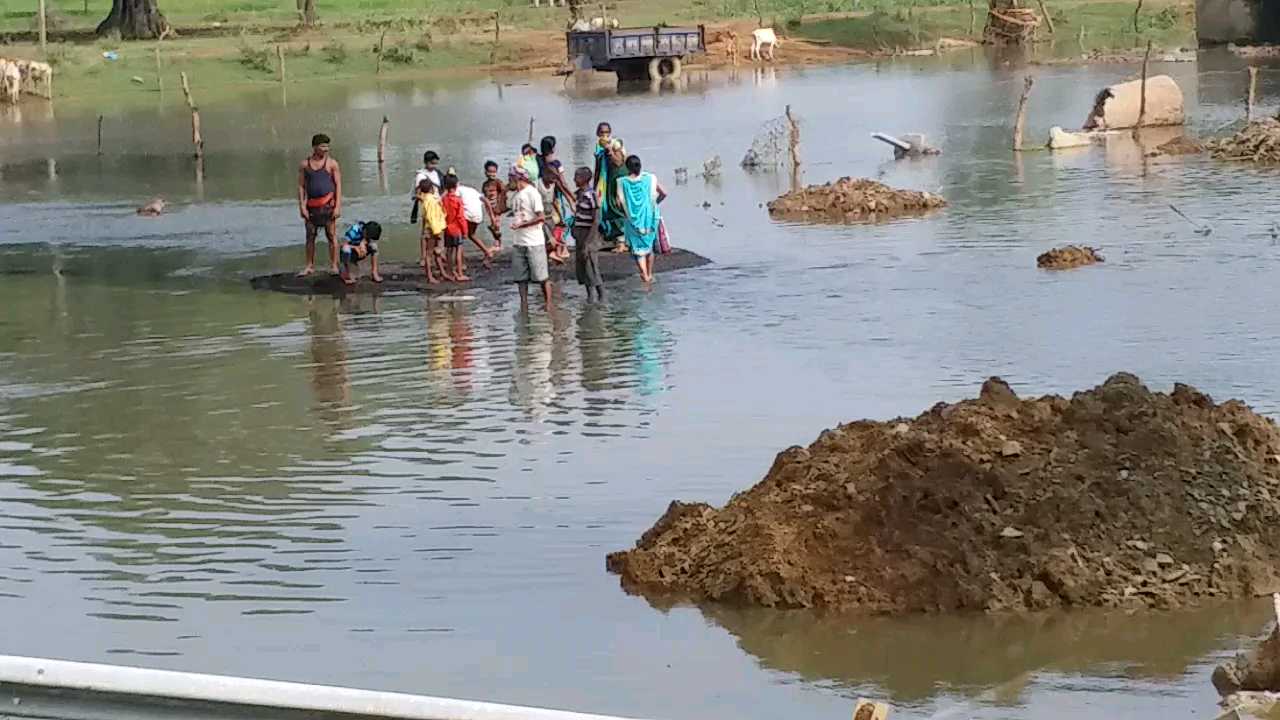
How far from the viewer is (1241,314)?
1780 centimetres

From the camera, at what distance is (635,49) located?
5928cm

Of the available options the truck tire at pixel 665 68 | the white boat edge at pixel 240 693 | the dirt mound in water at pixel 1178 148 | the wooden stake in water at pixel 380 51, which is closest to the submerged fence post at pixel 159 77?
the wooden stake in water at pixel 380 51

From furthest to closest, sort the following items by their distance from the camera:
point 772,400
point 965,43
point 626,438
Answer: point 965,43 < point 772,400 < point 626,438

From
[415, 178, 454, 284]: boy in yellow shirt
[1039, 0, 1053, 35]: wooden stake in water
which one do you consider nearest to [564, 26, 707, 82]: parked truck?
[1039, 0, 1053, 35]: wooden stake in water

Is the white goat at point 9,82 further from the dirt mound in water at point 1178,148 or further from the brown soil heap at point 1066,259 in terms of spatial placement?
the brown soil heap at point 1066,259

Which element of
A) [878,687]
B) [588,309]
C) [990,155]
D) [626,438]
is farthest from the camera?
[990,155]

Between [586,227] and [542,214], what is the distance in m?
0.49

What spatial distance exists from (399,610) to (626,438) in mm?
3912

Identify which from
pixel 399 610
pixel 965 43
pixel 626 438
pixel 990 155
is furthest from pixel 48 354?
pixel 965 43

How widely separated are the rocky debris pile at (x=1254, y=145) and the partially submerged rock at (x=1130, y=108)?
14.1 ft

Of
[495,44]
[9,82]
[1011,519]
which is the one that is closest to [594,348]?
[1011,519]

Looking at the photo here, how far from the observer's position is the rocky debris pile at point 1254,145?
29531 mm

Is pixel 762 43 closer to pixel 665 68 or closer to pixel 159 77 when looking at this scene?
pixel 665 68

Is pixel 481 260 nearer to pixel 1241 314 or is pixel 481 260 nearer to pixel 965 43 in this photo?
pixel 1241 314
